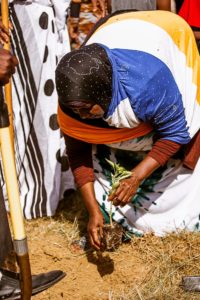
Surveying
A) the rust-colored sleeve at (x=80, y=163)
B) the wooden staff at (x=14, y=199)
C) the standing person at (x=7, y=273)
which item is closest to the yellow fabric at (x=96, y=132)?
the rust-colored sleeve at (x=80, y=163)

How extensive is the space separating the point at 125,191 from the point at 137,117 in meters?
0.43

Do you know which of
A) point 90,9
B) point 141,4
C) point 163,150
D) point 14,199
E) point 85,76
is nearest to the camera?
point 14,199

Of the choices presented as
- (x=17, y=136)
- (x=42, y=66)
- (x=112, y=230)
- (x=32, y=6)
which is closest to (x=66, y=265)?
(x=112, y=230)

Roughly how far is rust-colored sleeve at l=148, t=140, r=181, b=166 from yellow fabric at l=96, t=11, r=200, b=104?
0.35 m

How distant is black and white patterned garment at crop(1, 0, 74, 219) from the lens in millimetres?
4441

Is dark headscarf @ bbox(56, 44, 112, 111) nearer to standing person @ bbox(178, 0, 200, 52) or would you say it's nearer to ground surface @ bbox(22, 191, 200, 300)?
ground surface @ bbox(22, 191, 200, 300)

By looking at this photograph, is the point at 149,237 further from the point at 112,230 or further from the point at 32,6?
the point at 32,6

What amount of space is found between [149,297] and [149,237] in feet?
2.26

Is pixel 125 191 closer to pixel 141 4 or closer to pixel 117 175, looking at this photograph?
pixel 117 175

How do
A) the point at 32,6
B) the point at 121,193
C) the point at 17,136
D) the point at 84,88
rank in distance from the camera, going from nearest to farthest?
the point at 84,88 < the point at 121,193 < the point at 32,6 < the point at 17,136

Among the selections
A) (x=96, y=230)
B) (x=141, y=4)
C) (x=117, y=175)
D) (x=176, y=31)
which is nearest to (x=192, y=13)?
(x=141, y=4)

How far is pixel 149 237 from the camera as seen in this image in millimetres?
4250

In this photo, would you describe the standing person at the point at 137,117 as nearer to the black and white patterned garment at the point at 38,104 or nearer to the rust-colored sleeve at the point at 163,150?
the rust-colored sleeve at the point at 163,150

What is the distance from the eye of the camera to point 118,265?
404 centimetres
